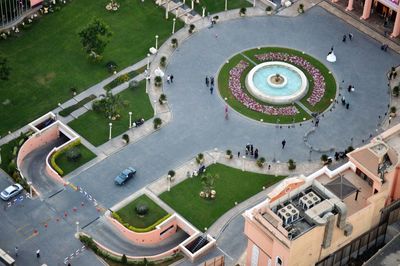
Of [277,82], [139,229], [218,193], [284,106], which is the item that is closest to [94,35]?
[277,82]

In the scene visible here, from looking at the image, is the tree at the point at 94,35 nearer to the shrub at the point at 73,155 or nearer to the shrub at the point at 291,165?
the shrub at the point at 73,155

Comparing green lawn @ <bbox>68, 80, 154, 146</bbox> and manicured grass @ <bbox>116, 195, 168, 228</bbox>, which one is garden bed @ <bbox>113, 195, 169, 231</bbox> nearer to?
manicured grass @ <bbox>116, 195, 168, 228</bbox>

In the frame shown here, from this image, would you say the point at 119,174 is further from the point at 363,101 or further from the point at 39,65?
the point at 363,101

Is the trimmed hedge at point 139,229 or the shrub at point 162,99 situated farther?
the shrub at point 162,99

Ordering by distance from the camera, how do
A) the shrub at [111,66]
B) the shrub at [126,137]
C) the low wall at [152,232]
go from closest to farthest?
the low wall at [152,232] < the shrub at [126,137] < the shrub at [111,66]

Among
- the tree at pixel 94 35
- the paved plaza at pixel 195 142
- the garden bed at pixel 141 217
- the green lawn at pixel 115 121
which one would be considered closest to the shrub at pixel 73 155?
the paved plaza at pixel 195 142
